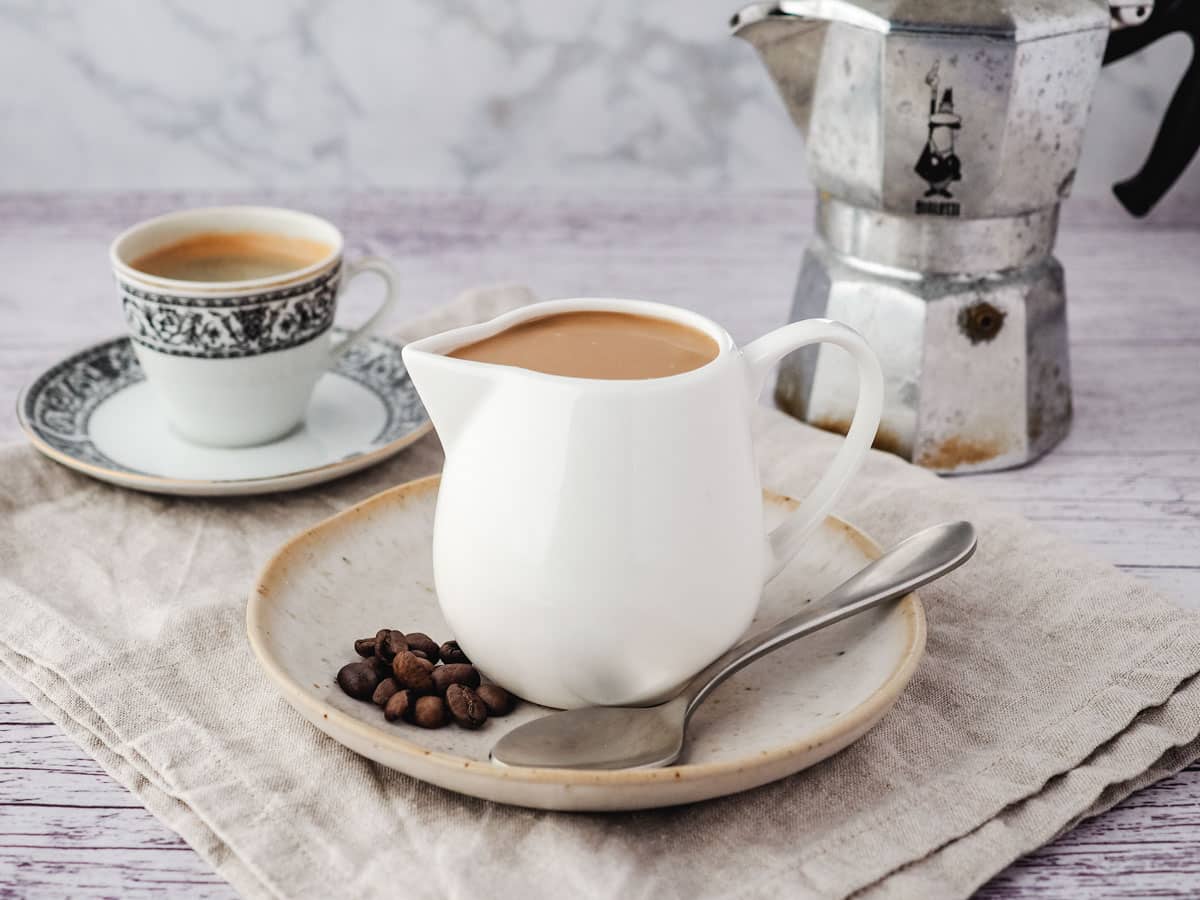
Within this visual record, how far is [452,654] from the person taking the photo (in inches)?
28.6

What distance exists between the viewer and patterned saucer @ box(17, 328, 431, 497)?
0.96 meters

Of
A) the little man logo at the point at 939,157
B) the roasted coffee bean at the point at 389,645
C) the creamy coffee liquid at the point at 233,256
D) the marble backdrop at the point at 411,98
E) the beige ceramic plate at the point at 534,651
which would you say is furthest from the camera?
the marble backdrop at the point at 411,98

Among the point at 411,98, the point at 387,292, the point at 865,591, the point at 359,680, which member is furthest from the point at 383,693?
the point at 411,98

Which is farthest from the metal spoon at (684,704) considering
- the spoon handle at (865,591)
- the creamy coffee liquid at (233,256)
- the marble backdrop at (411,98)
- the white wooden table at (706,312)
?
the marble backdrop at (411,98)

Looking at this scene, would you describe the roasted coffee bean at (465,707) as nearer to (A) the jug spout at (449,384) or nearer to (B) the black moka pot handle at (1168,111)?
(A) the jug spout at (449,384)

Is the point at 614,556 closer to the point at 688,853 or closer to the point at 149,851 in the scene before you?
the point at 688,853

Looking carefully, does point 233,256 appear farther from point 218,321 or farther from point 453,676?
point 453,676

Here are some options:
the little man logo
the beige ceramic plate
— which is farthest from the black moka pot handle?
the beige ceramic plate

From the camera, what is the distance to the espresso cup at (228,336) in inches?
38.8

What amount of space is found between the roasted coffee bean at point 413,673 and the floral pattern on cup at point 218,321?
401 mm

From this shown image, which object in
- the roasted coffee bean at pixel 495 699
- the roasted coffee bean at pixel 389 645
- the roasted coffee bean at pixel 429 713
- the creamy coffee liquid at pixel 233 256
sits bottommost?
the roasted coffee bean at pixel 495 699

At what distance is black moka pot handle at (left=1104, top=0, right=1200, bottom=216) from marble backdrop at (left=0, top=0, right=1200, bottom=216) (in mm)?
558

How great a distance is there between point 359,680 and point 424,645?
60 millimetres

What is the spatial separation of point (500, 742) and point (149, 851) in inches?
7.2
